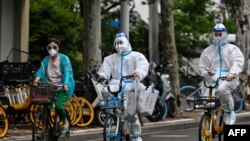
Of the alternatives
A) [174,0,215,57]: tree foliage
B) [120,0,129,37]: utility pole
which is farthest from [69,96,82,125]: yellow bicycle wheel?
[174,0,215,57]: tree foliage

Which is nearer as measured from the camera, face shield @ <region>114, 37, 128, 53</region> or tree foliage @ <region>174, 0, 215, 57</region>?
face shield @ <region>114, 37, 128, 53</region>

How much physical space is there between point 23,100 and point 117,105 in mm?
4682

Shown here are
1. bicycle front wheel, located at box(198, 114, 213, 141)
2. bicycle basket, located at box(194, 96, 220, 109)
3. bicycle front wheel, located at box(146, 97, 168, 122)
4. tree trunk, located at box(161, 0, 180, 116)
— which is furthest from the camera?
tree trunk, located at box(161, 0, 180, 116)

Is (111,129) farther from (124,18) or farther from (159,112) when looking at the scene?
(124,18)

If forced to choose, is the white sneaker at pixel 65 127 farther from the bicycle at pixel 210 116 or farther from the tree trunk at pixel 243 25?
the tree trunk at pixel 243 25

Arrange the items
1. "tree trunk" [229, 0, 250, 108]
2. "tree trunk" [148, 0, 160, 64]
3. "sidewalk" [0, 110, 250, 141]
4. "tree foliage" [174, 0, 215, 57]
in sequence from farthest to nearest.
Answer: "tree foliage" [174, 0, 215, 57] < "tree trunk" [148, 0, 160, 64] < "tree trunk" [229, 0, 250, 108] < "sidewalk" [0, 110, 250, 141]

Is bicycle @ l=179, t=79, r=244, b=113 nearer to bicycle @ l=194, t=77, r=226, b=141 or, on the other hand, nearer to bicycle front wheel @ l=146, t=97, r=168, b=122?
bicycle front wheel @ l=146, t=97, r=168, b=122

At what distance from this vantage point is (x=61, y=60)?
1199 cm

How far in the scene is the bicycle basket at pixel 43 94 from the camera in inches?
453

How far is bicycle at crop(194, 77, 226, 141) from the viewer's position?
11305 millimetres

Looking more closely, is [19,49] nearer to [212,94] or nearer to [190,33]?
[212,94]

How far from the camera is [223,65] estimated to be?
38.4ft

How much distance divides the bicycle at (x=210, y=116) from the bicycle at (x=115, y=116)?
45.6 inches

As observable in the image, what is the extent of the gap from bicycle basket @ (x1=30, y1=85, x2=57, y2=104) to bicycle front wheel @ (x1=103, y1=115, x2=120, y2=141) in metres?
1.00
